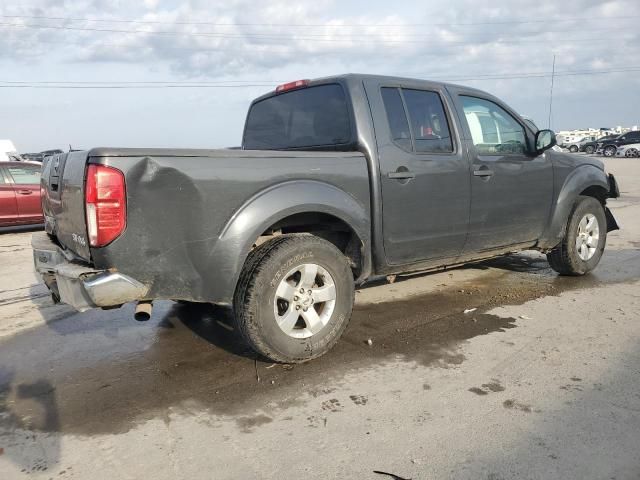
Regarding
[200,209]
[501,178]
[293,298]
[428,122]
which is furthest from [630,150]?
[200,209]

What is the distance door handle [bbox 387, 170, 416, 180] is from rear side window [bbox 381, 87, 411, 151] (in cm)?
20

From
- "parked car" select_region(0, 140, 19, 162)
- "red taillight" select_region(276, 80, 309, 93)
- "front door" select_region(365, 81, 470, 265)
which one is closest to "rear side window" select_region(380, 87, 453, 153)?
"front door" select_region(365, 81, 470, 265)

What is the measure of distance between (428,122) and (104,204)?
2671 mm

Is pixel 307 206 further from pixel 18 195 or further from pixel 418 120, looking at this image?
pixel 18 195

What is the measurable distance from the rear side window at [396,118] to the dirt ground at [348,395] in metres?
1.51

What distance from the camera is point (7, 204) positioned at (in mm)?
10406

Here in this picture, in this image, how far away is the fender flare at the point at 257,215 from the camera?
10.8ft

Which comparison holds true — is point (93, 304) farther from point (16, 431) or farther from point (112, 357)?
point (112, 357)

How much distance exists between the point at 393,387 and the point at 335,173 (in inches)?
58.7

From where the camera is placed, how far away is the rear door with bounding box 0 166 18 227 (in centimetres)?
1039

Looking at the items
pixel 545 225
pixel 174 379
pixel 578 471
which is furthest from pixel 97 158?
pixel 545 225

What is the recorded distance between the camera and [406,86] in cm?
439

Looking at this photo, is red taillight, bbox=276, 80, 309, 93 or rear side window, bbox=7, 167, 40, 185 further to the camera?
rear side window, bbox=7, 167, 40, 185

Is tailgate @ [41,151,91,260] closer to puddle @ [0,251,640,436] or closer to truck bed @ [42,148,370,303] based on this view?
truck bed @ [42,148,370,303]
